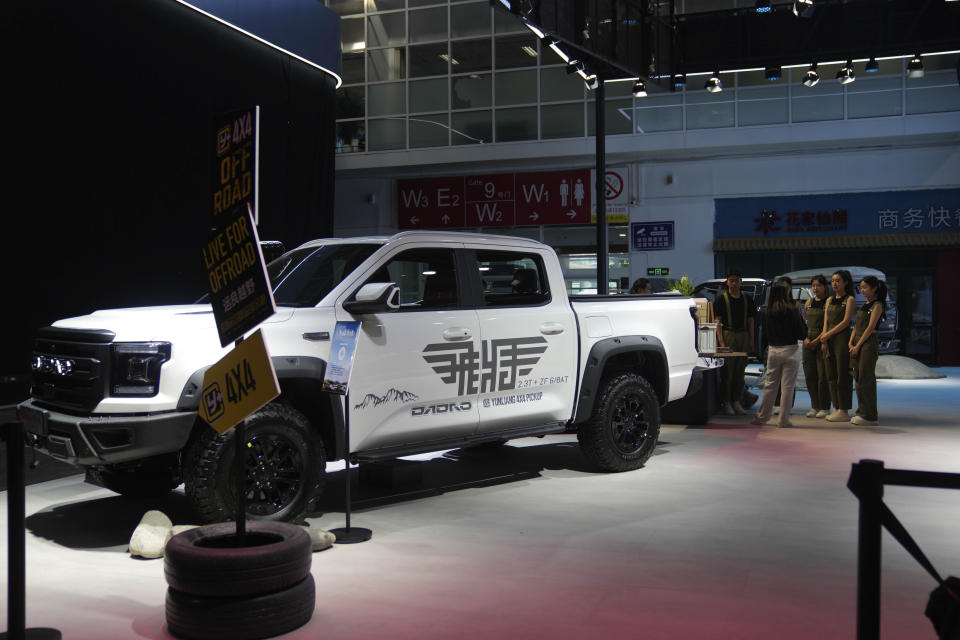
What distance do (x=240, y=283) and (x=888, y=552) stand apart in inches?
152

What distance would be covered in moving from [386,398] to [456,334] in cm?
74

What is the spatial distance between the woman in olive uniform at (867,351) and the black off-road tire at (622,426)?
3.87m

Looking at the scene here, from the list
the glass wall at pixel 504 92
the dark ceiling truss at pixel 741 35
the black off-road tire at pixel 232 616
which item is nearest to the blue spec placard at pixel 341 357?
the black off-road tire at pixel 232 616

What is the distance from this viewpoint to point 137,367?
5395 millimetres

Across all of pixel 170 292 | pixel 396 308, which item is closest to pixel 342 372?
pixel 396 308

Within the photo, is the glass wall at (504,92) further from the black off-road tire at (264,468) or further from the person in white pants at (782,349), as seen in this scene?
the black off-road tire at (264,468)

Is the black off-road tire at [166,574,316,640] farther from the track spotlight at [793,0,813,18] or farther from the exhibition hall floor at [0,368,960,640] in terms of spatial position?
the track spotlight at [793,0,813,18]

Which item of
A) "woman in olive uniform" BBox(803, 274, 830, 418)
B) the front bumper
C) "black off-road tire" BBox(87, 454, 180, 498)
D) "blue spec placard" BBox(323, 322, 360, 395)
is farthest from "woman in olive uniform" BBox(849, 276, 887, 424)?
the front bumper

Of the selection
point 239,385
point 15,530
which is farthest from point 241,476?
point 15,530

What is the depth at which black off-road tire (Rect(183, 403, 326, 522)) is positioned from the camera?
547 centimetres

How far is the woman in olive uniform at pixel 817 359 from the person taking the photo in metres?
11.5

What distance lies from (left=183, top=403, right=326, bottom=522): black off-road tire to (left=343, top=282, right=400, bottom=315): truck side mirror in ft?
2.48

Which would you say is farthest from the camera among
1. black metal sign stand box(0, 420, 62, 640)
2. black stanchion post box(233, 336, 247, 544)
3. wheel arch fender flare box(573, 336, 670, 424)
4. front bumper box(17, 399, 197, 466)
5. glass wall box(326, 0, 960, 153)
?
glass wall box(326, 0, 960, 153)

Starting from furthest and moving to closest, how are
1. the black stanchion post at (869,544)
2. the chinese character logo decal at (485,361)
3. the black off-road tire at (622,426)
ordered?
the black off-road tire at (622,426) < the chinese character logo decal at (485,361) < the black stanchion post at (869,544)
